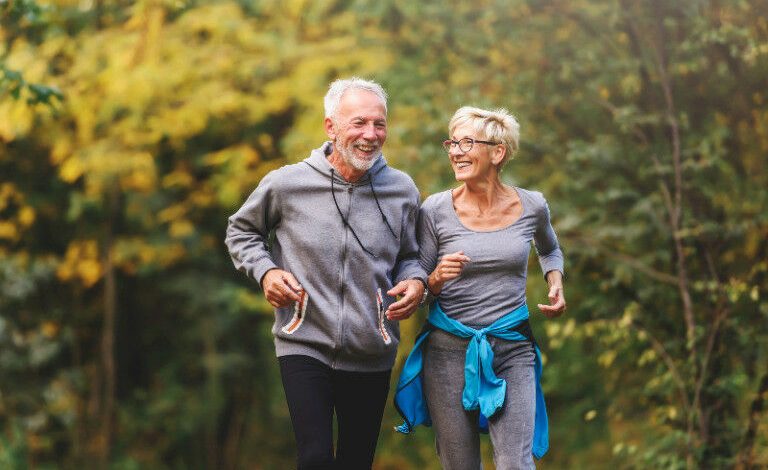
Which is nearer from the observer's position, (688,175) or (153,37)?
(688,175)

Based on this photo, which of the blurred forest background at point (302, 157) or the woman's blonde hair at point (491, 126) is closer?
the woman's blonde hair at point (491, 126)

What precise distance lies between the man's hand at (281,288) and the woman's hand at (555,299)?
96cm

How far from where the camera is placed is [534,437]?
15.1ft

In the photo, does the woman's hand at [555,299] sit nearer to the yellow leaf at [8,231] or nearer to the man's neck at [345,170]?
the man's neck at [345,170]

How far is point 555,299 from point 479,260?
376mm

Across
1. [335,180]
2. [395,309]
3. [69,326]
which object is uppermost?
[335,180]

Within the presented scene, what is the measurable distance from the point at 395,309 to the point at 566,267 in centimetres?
394

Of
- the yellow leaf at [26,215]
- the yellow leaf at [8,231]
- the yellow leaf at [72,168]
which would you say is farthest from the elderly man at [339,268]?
the yellow leaf at [8,231]

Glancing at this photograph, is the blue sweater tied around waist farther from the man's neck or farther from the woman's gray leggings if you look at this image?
the man's neck

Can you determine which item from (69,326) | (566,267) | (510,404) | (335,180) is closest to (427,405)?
(510,404)

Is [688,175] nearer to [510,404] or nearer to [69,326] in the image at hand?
[510,404]

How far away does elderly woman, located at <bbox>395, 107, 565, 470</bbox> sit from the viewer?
14.3 ft

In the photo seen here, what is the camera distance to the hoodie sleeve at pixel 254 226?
4.29 m

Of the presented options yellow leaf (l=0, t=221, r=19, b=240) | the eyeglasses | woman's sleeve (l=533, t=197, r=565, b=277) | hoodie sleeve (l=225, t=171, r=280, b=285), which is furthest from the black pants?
yellow leaf (l=0, t=221, r=19, b=240)
